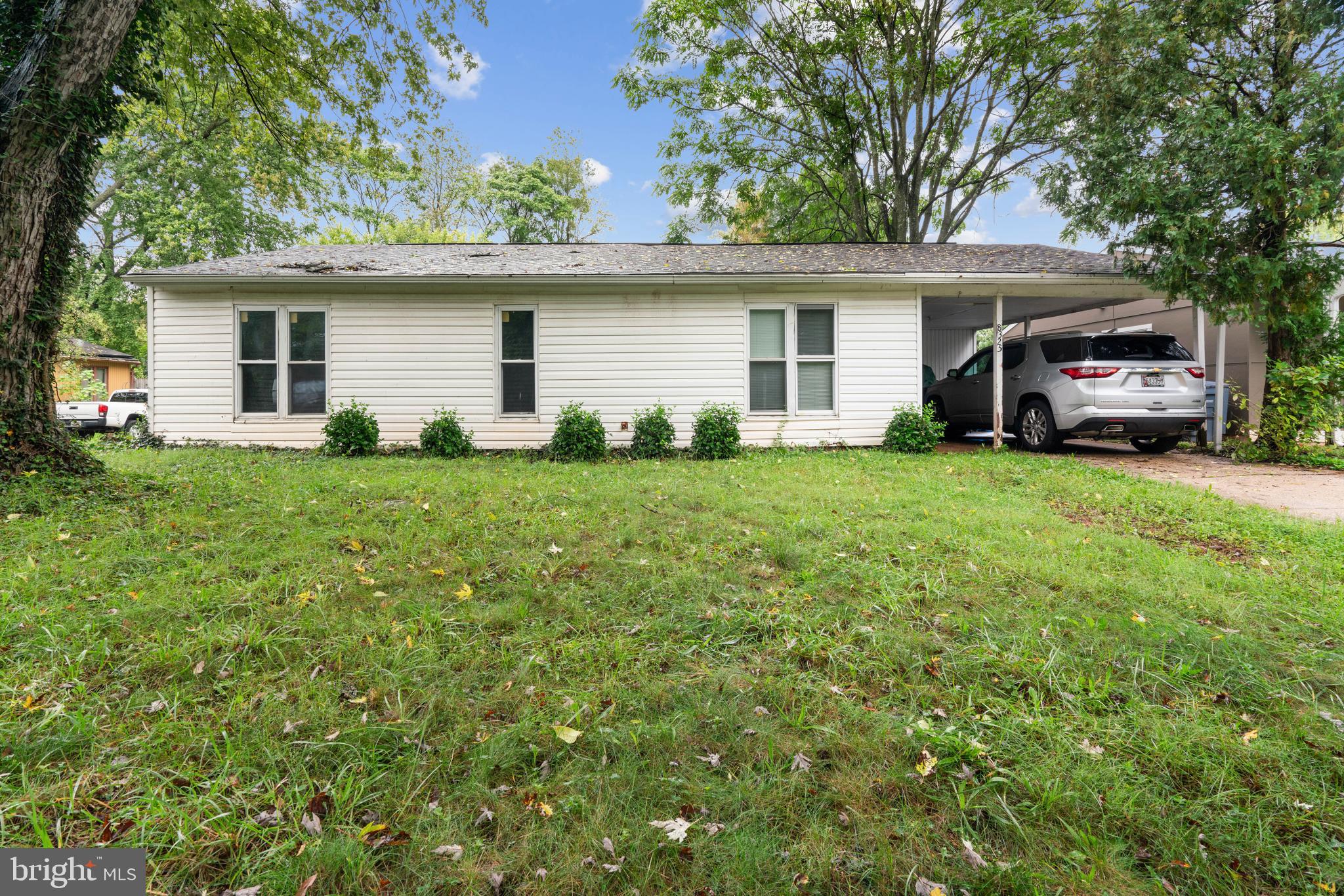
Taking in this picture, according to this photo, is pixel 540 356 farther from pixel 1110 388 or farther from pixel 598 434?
pixel 1110 388

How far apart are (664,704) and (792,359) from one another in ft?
24.9

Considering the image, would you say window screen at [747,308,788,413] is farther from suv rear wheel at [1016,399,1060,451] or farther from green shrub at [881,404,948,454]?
suv rear wheel at [1016,399,1060,451]

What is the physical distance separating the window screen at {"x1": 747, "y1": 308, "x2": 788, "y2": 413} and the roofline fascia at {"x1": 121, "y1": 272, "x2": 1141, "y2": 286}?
0.63 m

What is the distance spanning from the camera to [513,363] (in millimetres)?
9086

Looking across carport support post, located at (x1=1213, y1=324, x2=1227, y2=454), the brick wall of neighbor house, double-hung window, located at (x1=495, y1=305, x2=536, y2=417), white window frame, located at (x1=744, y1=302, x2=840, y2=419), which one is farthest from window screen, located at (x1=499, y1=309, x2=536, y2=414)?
carport support post, located at (x1=1213, y1=324, x2=1227, y2=454)

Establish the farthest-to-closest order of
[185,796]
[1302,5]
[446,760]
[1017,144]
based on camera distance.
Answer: [1017,144], [1302,5], [446,760], [185,796]

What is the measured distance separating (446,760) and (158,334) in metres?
10.2

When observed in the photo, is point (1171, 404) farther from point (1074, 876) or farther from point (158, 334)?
point (158, 334)

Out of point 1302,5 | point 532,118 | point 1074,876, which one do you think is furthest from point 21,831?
point 532,118

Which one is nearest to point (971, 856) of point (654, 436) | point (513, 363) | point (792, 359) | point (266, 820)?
point (266, 820)

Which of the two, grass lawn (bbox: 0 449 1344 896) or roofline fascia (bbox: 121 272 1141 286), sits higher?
roofline fascia (bbox: 121 272 1141 286)

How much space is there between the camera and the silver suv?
25.3 ft

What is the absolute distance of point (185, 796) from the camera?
170cm

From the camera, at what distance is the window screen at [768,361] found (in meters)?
9.21
